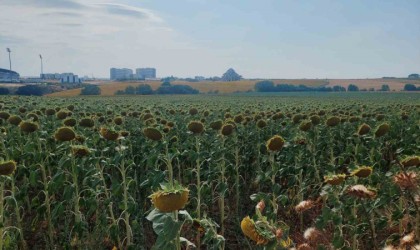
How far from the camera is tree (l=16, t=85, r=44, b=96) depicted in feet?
246

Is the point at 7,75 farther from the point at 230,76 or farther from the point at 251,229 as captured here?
the point at 251,229

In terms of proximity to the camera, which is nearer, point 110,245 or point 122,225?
point 110,245

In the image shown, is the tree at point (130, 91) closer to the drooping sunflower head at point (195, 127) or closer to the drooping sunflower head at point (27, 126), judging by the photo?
the drooping sunflower head at point (27, 126)

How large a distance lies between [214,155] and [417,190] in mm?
4422

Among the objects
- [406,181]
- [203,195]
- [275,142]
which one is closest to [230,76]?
[203,195]

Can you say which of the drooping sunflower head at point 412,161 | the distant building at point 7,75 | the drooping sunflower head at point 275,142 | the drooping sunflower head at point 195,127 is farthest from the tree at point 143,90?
the drooping sunflower head at point 412,161

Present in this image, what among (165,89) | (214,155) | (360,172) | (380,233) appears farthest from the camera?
(165,89)

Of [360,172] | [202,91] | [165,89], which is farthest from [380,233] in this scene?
[202,91]

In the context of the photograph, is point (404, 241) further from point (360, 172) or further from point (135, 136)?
point (135, 136)

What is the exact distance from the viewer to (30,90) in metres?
78.4

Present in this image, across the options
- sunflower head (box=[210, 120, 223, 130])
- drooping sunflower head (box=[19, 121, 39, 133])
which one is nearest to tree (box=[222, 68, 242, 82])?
sunflower head (box=[210, 120, 223, 130])

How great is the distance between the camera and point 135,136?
9.08 metres

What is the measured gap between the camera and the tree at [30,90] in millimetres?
74938

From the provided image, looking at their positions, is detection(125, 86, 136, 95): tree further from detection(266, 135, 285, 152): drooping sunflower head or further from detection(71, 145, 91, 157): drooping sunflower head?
detection(266, 135, 285, 152): drooping sunflower head
